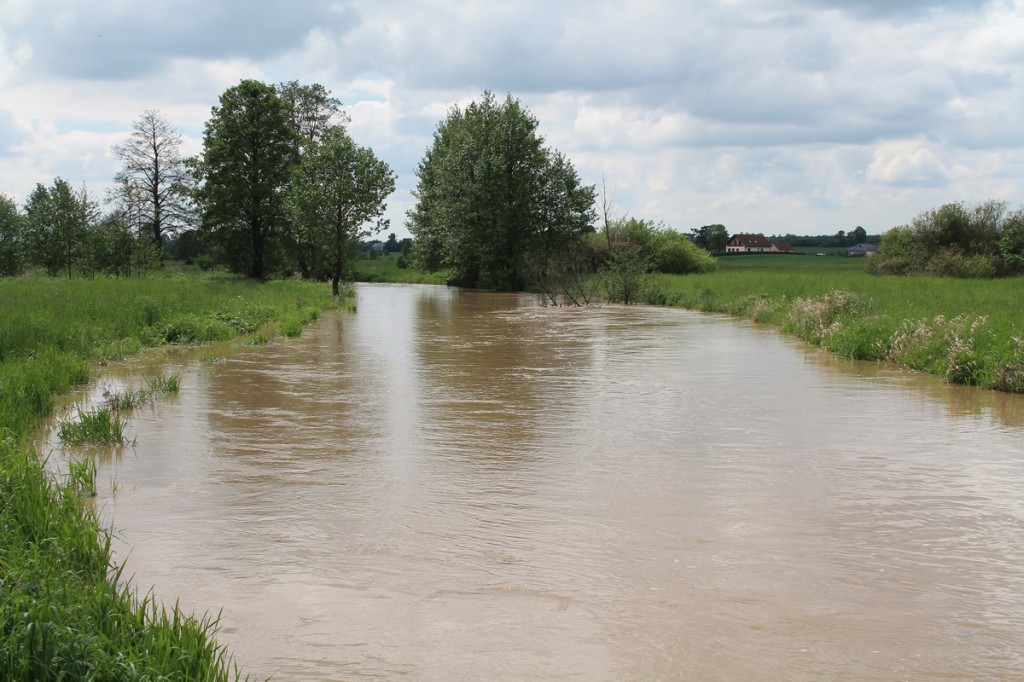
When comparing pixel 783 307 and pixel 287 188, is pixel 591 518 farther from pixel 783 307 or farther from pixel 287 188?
pixel 287 188

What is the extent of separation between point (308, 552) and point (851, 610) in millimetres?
3503

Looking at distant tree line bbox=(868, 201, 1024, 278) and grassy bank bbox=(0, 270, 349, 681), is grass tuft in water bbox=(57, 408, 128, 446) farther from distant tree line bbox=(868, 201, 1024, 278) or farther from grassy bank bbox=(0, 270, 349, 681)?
distant tree line bbox=(868, 201, 1024, 278)

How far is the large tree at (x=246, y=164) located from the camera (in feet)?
147

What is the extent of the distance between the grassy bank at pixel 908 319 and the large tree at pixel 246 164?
2331 centimetres

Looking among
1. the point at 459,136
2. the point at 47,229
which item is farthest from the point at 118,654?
the point at 459,136

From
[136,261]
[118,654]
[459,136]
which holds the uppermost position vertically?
[459,136]

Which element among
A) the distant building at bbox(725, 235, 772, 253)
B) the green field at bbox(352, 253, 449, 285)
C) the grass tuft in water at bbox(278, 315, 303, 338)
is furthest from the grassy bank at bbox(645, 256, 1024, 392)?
the distant building at bbox(725, 235, 772, 253)

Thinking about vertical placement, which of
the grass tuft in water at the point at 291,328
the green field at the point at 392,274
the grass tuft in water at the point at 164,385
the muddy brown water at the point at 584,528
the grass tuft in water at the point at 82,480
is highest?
the green field at the point at 392,274

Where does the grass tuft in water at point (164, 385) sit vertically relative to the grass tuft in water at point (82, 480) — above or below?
above

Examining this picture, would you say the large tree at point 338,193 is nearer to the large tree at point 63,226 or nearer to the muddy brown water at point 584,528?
the large tree at point 63,226

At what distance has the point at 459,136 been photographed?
49.9 meters

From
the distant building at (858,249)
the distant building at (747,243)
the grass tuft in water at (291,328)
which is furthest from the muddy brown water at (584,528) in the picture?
the distant building at (747,243)

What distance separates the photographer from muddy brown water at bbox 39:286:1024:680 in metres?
4.60

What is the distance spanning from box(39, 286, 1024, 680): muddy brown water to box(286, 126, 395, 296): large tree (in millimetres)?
25055
